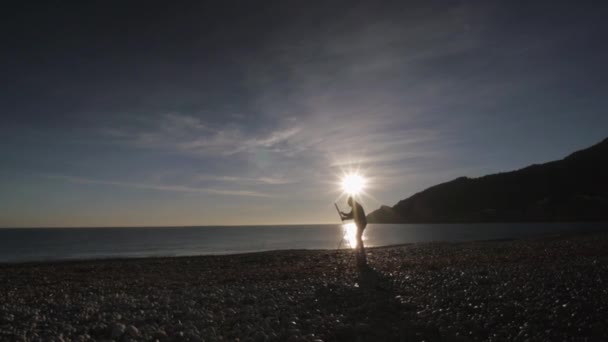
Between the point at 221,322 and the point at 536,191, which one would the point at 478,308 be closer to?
the point at 221,322

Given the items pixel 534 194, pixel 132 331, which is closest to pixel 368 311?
pixel 132 331

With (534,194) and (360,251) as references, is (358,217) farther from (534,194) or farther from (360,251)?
(534,194)

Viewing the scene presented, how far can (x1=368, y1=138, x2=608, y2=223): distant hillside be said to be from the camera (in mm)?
110750

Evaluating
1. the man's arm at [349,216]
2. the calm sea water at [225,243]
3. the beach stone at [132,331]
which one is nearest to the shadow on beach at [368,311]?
the beach stone at [132,331]

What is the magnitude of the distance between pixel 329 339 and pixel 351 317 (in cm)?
121

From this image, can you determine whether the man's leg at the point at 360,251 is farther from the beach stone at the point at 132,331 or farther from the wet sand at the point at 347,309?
the beach stone at the point at 132,331

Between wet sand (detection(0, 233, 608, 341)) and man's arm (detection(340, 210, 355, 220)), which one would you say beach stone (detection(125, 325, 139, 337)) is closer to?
wet sand (detection(0, 233, 608, 341))

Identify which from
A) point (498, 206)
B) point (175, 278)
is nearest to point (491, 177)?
point (498, 206)

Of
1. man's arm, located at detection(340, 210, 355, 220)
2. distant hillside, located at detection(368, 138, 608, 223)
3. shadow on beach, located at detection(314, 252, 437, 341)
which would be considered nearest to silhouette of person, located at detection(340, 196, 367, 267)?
man's arm, located at detection(340, 210, 355, 220)

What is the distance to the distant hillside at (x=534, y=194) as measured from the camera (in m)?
111

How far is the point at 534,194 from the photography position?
422ft

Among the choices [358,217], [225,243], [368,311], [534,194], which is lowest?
[225,243]

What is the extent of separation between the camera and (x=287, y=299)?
9.52 metres

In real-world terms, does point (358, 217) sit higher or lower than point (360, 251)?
higher
